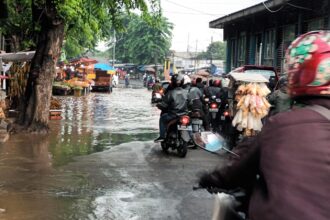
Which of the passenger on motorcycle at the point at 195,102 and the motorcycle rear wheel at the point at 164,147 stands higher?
the passenger on motorcycle at the point at 195,102

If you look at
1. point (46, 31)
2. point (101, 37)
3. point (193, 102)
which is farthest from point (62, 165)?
point (101, 37)

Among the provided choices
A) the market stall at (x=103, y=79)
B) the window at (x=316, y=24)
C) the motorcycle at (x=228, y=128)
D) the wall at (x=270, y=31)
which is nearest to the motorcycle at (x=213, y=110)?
the motorcycle at (x=228, y=128)

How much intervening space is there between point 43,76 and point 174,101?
13.9 ft

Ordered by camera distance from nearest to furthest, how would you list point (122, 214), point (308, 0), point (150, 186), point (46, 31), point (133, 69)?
1. point (122, 214)
2. point (150, 186)
3. point (46, 31)
4. point (308, 0)
5. point (133, 69)

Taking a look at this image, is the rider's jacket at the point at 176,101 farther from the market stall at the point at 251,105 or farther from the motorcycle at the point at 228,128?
the motorcycle at the point at 228,128

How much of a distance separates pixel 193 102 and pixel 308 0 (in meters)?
8.57

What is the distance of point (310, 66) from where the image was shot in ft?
6.64

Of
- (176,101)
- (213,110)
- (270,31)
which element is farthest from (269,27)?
(176,101)

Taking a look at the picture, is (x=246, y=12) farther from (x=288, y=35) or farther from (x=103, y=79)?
(x=103, y=79)

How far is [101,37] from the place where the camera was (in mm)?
17562

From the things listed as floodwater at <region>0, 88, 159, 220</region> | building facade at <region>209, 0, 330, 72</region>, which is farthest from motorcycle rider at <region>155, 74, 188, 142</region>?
building facade at <region>209, 0, 330, 72</region>

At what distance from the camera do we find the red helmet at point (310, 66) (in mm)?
2008

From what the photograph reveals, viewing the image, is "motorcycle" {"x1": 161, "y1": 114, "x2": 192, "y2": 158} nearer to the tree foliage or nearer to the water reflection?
the water reflection

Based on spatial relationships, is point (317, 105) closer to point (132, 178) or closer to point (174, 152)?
point (132, 178)
